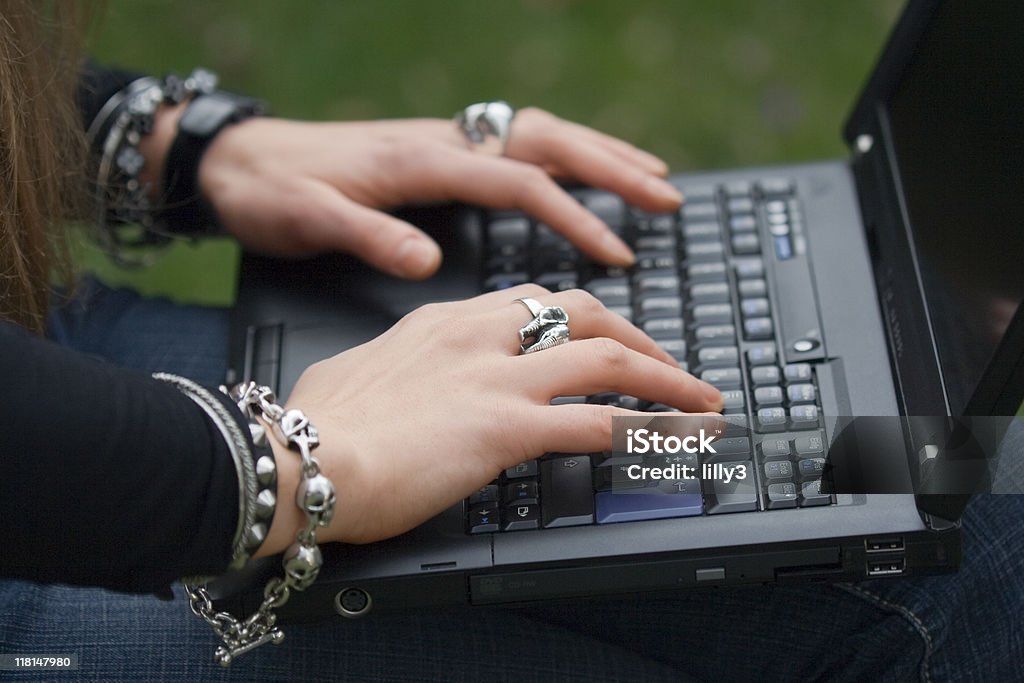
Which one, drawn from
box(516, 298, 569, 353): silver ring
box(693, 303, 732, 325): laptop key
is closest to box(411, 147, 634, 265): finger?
box(693, 303, 732, 325): laptop key

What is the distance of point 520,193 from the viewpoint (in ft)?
3.90

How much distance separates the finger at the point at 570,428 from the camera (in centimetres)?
89

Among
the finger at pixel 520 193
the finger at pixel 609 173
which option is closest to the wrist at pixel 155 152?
the finger at pixel 520 193

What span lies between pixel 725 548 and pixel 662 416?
0.12 meters

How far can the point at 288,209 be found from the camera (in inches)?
47.6

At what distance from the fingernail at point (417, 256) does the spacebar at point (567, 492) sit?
0.90 feet

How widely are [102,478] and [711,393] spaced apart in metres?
0.49

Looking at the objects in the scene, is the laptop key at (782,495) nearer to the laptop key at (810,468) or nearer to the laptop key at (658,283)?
the laptop key at (810,468)

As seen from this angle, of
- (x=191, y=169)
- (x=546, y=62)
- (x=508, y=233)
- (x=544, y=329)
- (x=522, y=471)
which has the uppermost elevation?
(x=546, y=62)

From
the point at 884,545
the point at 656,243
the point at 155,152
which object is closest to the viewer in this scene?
the point at 884,545

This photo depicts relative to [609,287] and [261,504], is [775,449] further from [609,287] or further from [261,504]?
[261,504]

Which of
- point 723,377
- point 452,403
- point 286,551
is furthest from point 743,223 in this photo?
point 286,551

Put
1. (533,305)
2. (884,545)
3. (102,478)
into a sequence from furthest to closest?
(533,305) < (884,545) < (102,478)

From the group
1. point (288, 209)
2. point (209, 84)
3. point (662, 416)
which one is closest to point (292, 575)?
point (662, 416)
